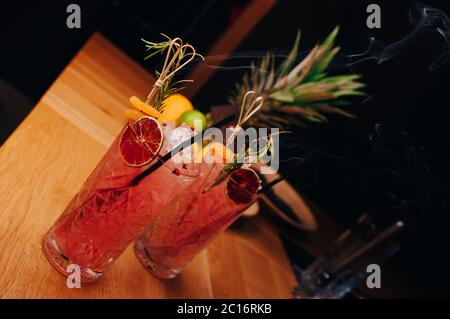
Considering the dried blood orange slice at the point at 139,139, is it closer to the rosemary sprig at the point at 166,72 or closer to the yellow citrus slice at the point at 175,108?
the rosemary sprig at the point at 166,72

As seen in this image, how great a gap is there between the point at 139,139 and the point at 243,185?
230mm

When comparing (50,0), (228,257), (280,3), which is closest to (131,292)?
(228,257)

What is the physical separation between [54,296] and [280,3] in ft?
7.52

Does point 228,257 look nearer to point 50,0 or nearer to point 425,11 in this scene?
point 425,11

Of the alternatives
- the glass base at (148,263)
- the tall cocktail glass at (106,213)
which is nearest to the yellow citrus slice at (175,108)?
the glass base at (148,263)

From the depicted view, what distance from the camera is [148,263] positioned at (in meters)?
0.92

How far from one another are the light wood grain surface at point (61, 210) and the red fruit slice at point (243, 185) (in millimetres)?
249

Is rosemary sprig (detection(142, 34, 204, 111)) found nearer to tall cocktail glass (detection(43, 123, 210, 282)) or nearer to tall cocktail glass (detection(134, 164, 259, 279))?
tall cocktail glass (detection(43, 123, 210, 282))

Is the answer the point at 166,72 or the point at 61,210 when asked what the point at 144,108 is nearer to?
the point at 166,72

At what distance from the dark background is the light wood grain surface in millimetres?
288

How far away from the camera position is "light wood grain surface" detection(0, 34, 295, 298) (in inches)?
29.0

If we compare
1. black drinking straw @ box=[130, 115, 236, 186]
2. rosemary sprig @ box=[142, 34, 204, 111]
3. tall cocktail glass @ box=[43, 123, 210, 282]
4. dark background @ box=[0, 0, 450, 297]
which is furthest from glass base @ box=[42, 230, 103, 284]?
dark background @ box=[0, 0, 450, 297]

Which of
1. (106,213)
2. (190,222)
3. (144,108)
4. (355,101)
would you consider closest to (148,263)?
(190,222)
